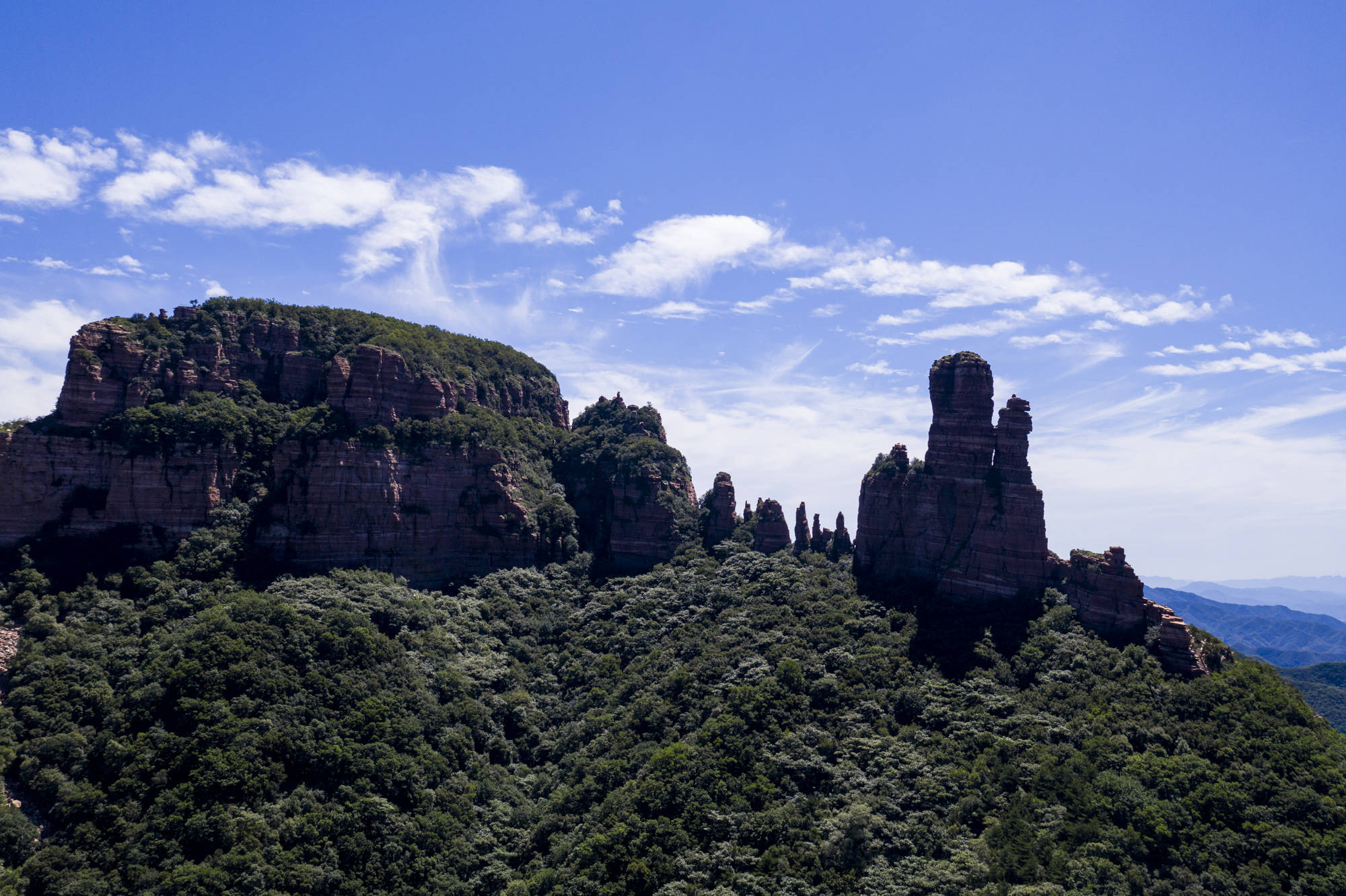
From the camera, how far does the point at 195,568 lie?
84.7 metres

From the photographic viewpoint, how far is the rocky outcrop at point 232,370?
8675 cm

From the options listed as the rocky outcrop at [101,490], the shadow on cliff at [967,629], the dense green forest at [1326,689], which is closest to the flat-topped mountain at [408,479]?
the rocky outcrop at [101,490]

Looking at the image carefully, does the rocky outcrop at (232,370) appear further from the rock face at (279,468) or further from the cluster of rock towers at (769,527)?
the cluster of rock towers at (769,527)

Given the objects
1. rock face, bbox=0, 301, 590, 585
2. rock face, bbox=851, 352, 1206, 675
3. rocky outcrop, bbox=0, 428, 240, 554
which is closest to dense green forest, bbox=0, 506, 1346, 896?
rock face, bbox=851, 352, 1206, 675

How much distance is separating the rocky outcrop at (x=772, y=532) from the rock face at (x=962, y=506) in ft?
56.3

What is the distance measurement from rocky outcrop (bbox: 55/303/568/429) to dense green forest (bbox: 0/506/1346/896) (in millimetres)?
21662

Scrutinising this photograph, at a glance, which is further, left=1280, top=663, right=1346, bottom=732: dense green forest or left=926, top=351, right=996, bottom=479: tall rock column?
left=1280, top=663, right=1346, bottom=732: dense green forest

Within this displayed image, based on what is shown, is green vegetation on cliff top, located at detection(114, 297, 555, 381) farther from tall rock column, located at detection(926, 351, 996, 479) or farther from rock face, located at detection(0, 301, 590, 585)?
tall rock column, located at detection(926, 351, 996, 479)

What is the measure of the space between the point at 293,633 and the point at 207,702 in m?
11.1

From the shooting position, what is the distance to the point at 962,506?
86.4 metres

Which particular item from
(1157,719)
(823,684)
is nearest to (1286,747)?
(1157,719)

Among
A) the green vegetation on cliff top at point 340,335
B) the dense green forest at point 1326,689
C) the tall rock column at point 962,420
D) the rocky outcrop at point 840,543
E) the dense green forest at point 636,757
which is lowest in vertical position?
the dense green forest at point 1326,689

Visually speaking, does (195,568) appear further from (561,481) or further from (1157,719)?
(1157,719)

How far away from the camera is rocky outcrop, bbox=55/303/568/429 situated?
86.8 metres
